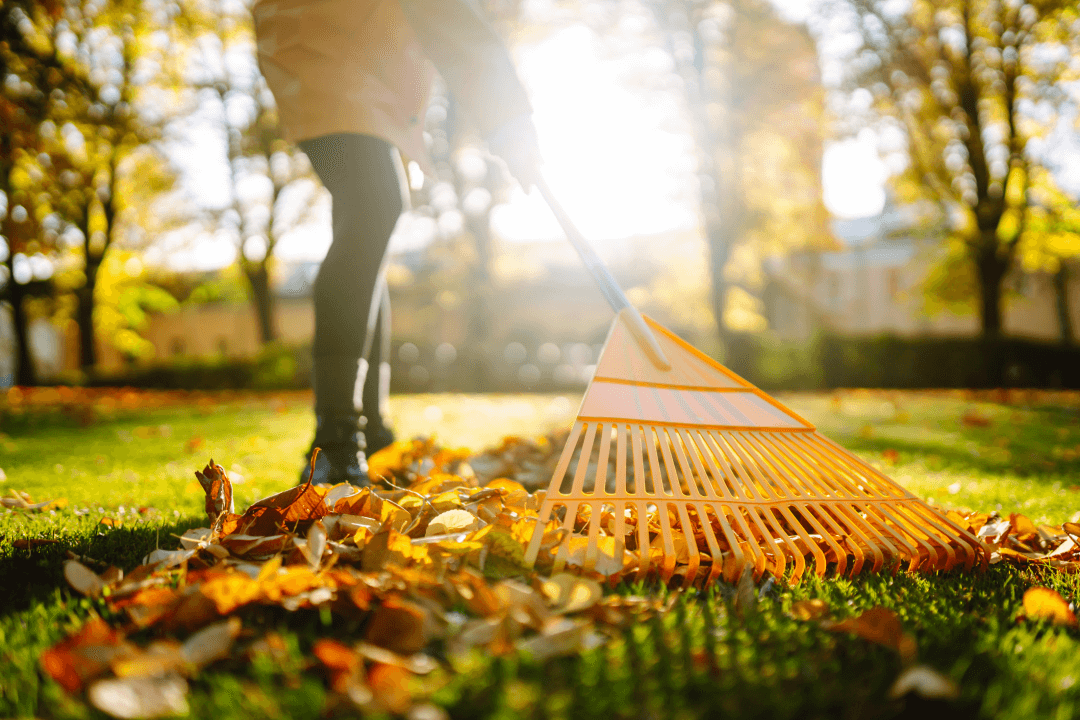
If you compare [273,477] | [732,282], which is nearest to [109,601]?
[273,477]

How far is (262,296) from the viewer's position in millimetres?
15352

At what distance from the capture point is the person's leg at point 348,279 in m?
1.93

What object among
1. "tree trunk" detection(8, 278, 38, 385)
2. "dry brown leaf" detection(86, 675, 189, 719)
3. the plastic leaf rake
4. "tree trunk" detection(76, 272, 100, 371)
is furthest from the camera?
"tree trunk" detection(76, 272, 100, 371)

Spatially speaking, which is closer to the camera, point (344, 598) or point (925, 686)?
point (925, 686)

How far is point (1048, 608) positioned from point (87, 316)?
723 inches

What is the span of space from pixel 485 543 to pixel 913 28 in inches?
613

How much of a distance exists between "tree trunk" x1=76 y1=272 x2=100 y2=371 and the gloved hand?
16.2 m

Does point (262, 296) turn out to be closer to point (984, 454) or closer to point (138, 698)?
point (984, 454)

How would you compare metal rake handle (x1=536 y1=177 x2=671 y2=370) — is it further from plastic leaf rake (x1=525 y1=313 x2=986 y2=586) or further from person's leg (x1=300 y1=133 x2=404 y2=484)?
person's leg (x1=300 y1=133 x2=404 y2=484)

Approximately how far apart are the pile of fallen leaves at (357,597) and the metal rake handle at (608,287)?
546mm

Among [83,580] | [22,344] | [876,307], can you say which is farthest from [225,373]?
[876,307]

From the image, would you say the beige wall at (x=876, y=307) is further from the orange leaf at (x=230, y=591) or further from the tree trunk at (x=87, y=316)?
the orange leaf at (x=230, y=591)

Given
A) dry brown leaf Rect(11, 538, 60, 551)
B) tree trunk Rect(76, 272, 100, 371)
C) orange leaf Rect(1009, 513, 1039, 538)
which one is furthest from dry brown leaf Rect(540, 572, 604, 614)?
tree trunk Rect(76, 272, 100, 371)

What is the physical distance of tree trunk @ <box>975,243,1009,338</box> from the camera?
12.6m
